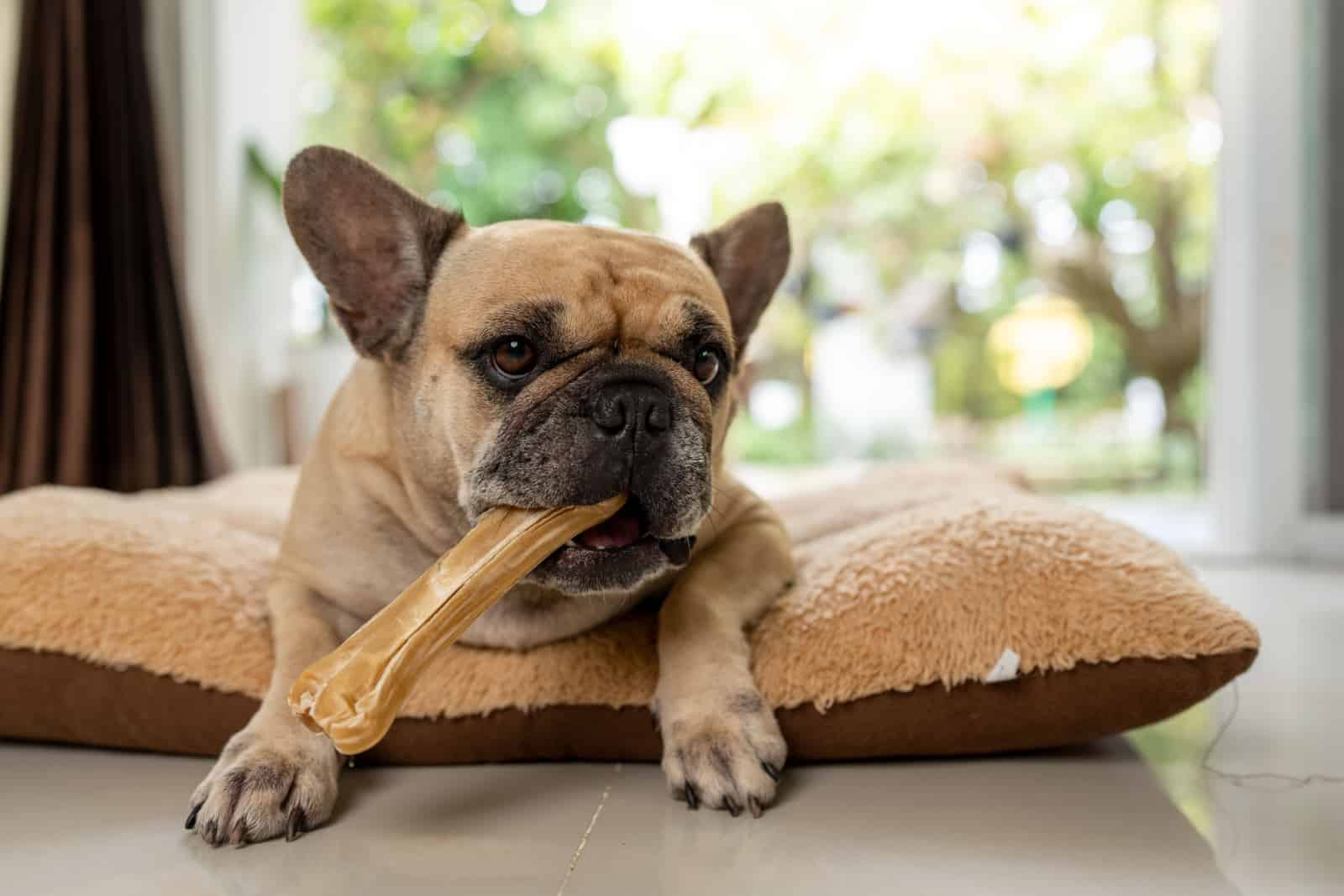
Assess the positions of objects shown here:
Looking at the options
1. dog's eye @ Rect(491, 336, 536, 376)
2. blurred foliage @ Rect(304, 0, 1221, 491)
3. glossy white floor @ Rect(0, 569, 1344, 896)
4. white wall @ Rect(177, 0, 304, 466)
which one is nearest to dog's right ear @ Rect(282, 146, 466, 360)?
dog's eye @ Rect(491, 336, 536, 376)

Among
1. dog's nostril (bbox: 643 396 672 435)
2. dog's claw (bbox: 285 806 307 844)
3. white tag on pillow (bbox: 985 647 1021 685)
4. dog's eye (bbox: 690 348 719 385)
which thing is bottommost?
dog's claw (bbox: 285 806 307 844)

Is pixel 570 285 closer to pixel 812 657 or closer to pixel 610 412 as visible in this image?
pixel 610 412

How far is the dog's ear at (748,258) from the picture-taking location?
2002 mm

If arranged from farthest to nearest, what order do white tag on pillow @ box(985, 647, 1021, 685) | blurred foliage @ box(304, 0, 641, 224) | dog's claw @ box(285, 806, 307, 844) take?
blurred foliage @ box(304, 0, 641, 224)
white tag on pillow @ box(985, 647, 1021, 685)
dog's claw @ box(285, 806, 307, 844)

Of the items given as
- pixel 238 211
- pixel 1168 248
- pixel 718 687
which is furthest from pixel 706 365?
pixel 1168 248

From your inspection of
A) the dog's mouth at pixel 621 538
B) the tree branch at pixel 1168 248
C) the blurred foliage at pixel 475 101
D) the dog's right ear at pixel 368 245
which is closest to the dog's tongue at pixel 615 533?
the dog's mouth at pixel 621 538

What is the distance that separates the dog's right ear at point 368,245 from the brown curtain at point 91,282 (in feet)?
8.83

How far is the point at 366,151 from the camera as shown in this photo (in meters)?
8.26

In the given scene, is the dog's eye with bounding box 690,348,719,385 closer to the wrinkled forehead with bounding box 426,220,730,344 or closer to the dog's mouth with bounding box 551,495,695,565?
the wrinkled forehead with bounding box 426,220,730,344

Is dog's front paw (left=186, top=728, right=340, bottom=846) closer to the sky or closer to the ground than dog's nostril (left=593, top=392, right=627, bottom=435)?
closer to the ground

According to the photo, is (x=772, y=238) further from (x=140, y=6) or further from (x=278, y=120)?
(x=278, y=120)

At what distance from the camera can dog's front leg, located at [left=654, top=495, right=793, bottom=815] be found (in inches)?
53.4

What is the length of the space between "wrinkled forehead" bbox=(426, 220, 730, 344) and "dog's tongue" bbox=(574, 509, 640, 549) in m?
0.27

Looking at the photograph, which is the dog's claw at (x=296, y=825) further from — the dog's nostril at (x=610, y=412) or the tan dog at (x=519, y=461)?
the dog's nostril at (x=610, y=412)
